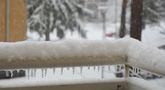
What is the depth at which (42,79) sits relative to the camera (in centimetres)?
280

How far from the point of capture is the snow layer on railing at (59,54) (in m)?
2.44

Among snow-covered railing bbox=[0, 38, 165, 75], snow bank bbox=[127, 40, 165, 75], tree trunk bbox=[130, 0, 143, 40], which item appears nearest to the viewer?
snow bank bbox=[127, 40, 165, 75]

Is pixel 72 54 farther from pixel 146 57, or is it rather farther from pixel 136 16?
pixel 136 16

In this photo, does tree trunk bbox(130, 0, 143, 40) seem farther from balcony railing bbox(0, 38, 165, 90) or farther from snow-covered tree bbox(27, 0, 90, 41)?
snow-covered tree bbox(27, 0, 90, 41)

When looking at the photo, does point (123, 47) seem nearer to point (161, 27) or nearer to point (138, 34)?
point (138, 34)

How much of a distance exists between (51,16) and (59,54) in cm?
1589

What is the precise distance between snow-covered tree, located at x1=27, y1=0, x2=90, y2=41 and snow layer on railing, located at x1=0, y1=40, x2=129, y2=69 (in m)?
15.4

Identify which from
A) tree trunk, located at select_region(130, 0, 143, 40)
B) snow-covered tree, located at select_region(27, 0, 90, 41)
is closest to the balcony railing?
tree trunk, located at select_region(130, 0, 143, 40)

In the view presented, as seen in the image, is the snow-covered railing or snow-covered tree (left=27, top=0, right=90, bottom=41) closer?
the snow-covered railing

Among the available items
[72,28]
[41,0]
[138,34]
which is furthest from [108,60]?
[72,28]

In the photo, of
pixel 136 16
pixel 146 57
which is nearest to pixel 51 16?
pixel 136 16

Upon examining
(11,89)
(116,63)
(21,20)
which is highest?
(21,20)

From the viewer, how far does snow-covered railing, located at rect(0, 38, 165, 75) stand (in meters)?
2.43

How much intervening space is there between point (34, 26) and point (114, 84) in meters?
15.8
